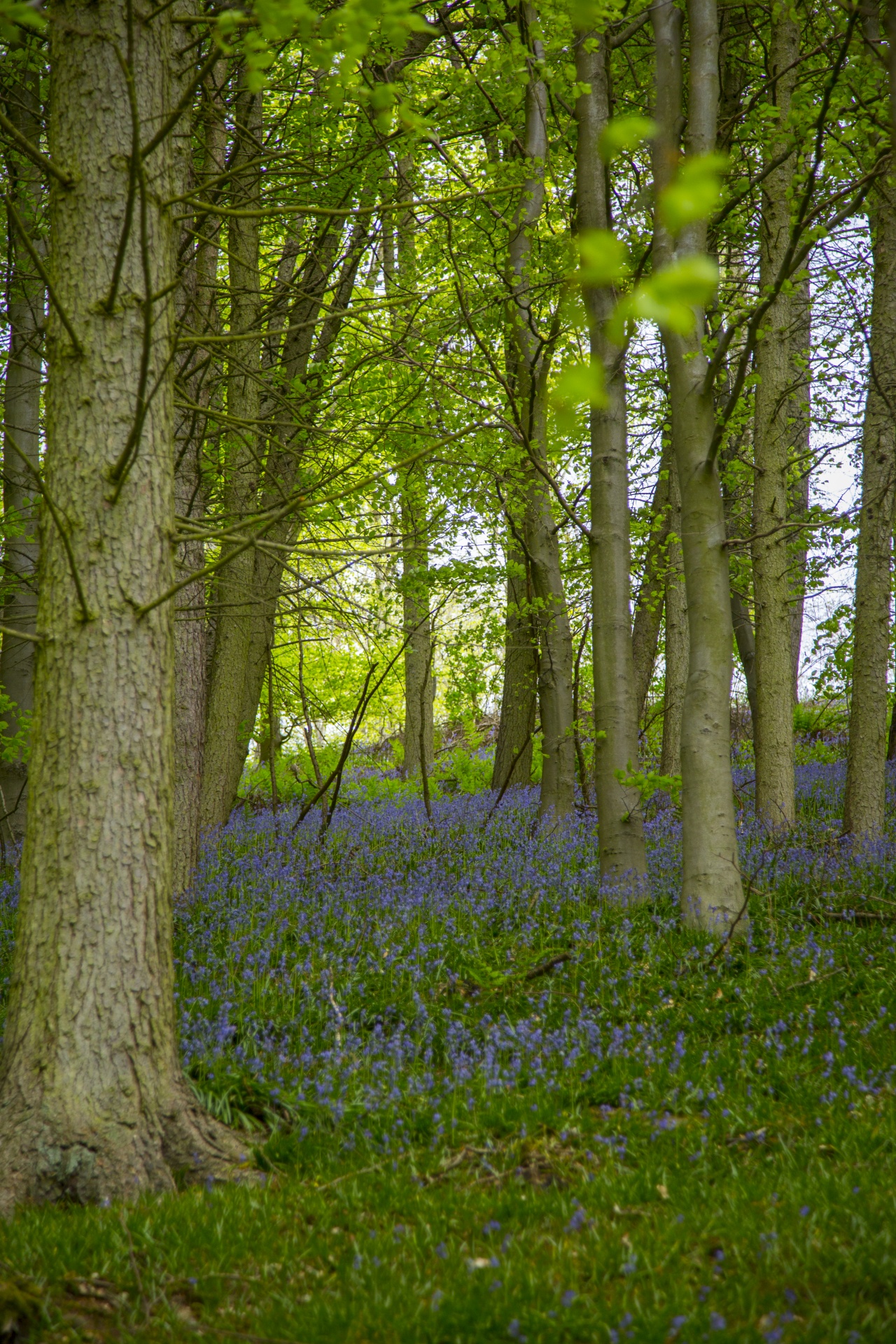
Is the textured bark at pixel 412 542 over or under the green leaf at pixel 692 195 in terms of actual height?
over

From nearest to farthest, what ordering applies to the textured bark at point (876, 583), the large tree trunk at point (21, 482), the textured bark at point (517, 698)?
the textured bark at point (876, 583) < the large tree trunk at point (21, 482) < the textured bark at point (517, 698)

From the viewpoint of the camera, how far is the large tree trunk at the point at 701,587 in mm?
6266

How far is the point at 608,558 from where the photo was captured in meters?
7.45

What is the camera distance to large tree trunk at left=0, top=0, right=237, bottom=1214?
3.51 meters

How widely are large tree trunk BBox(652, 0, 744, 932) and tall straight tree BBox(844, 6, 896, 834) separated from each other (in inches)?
95.8

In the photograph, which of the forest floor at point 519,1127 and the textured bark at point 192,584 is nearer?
the forest floor at point 519,1127

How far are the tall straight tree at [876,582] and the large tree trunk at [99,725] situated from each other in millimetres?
6505

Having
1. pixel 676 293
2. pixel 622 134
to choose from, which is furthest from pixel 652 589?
pixel 676 293

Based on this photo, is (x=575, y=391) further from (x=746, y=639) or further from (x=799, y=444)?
(x=799, y=444)

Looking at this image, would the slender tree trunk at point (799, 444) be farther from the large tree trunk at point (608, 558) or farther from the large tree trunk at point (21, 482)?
the large tree trunk at point (21, 482)

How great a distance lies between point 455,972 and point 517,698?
7206mm

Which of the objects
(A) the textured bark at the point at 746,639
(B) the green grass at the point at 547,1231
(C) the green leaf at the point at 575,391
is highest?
(A) the textured bark at the point at 746,639

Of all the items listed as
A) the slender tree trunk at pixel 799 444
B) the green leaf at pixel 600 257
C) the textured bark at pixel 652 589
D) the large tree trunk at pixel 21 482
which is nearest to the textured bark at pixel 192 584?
the large tree trunk at pixel 21 482

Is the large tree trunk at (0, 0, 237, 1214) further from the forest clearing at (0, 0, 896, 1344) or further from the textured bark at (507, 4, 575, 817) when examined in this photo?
the textured bark at (507, 4, 575, 817)
